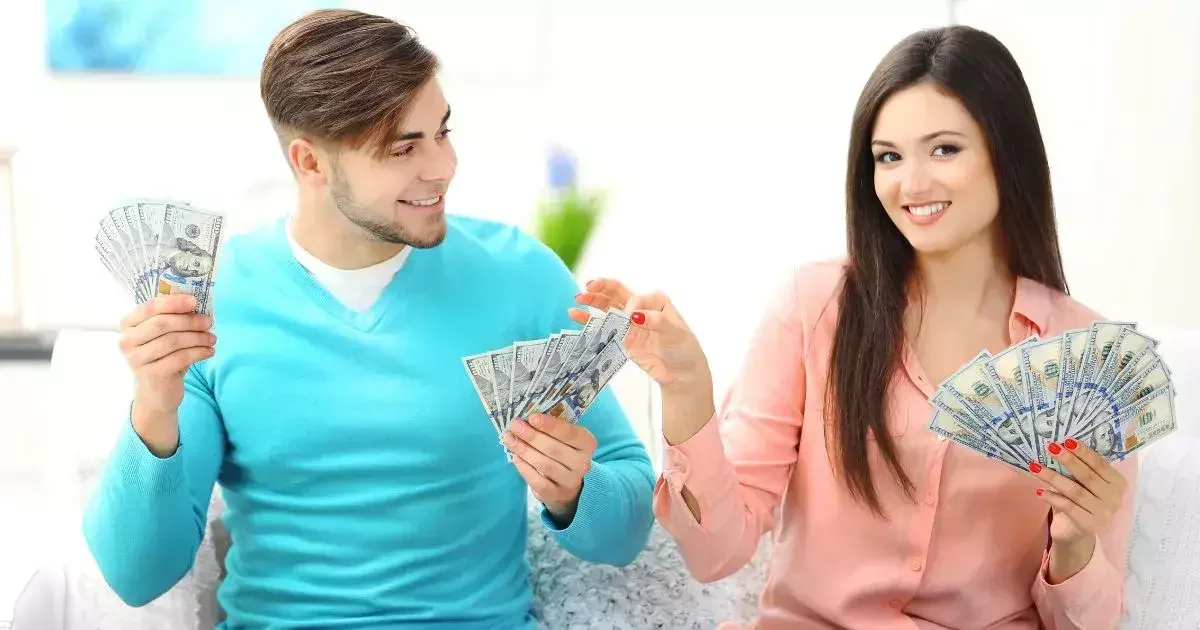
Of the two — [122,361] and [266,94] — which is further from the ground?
[266,94]

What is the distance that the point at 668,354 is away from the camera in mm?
1693

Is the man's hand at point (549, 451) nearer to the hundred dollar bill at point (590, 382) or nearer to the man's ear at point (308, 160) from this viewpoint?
the hundred dollar bill at point (590, 382)

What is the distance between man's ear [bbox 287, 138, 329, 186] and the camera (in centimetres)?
192

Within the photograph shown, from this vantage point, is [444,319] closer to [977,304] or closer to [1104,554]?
[977,304]

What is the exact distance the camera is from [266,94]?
1948 mm

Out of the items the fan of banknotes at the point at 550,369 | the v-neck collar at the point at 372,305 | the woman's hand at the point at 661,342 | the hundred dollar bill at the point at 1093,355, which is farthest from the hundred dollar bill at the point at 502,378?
the hundred dollar bill at the point at 1093,355

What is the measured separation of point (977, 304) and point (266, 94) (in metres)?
1.24

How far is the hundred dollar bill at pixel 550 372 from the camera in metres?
1.62

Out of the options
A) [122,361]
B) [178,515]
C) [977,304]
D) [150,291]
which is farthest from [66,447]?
[977,304]

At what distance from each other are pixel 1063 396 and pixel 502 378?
2.53ft

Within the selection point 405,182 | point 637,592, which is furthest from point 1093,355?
point 405,182

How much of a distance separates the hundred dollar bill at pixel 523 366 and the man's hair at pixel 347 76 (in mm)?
462

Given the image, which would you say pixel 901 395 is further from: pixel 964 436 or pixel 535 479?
pixel 535 479

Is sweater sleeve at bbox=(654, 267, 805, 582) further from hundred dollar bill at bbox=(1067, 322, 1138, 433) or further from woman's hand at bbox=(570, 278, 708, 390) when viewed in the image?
hundred dollar bill at bbox=(1067, 322, 1138, 433)
